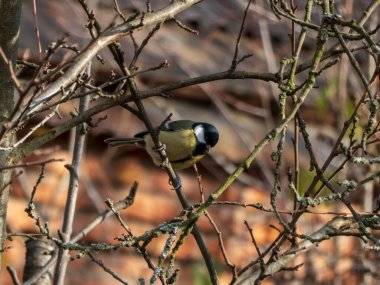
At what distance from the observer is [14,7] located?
189 cm

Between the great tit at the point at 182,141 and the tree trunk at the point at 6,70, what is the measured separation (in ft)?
4.52

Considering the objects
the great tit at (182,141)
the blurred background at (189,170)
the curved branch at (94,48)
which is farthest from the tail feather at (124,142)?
the curved branch at (94,48)

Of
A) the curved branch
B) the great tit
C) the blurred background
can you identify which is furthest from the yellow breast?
the curved branch

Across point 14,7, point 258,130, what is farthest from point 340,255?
point 14,7

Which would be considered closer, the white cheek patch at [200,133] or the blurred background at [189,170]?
the white cheek patch at [200,133]

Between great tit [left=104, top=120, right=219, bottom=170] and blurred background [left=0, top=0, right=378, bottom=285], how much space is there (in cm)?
24

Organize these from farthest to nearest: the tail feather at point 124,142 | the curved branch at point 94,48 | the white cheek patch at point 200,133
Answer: the white cheek patch at point 200,133 < the tail feather at point 124,142 < the curved branch at point 94,48

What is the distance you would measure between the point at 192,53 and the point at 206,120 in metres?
0.56

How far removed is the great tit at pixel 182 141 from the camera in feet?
10.9

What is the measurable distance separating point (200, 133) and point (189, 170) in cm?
47

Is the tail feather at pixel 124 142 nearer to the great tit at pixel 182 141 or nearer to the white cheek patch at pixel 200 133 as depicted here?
the great tit at pixel 182 141

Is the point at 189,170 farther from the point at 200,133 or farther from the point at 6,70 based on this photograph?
the point at 6,70

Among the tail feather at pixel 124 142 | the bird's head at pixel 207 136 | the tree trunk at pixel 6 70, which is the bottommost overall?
the tree trunk at pixel 6 70

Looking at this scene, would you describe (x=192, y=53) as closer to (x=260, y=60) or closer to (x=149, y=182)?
(x=260, y=60)
